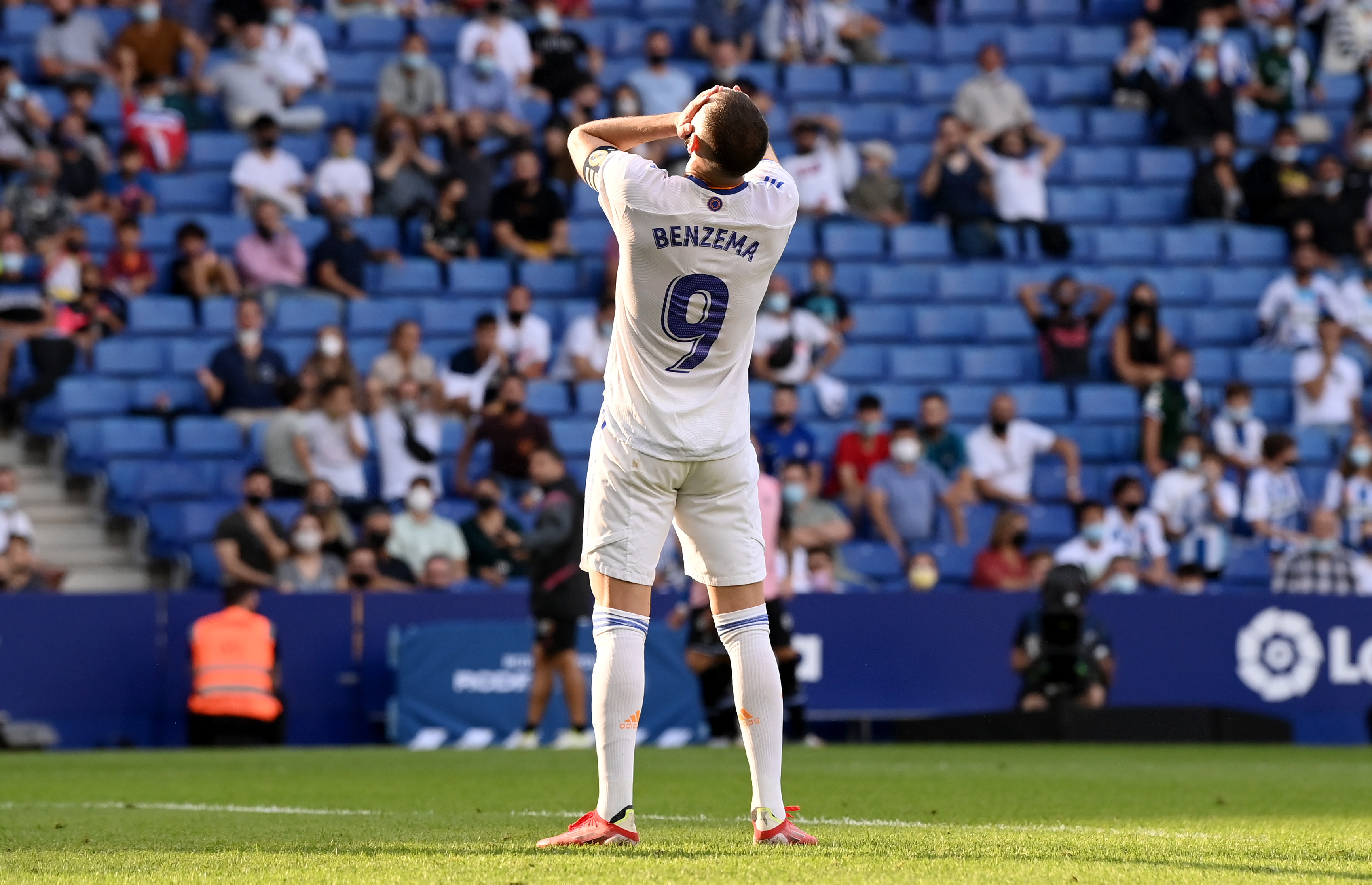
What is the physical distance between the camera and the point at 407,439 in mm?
15742

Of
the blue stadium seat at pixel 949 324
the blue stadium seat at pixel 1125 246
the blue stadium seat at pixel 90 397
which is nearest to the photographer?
the blue stadium seat at pixel 90 397

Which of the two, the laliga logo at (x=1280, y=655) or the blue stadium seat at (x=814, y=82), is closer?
the laliga logo at (x=1280, y=655)

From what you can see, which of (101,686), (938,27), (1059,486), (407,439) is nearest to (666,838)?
(101,686)

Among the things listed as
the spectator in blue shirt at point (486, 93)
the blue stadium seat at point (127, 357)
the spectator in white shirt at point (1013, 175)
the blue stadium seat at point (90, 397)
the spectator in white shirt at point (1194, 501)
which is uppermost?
the spectator in blue shirt at point (486, 93)

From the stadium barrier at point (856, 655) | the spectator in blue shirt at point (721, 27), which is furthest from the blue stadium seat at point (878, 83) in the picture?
the stadium barrier at point (856, 655)

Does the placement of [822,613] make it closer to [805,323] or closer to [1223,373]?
[805,323]

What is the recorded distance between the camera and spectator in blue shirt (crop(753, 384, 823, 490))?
15992 mm

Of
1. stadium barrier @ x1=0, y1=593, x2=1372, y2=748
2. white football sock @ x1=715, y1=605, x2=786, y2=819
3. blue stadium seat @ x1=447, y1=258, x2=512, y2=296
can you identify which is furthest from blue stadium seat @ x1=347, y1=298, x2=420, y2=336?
white football sock @ x1=715, y1=605, x2=786, y2=819

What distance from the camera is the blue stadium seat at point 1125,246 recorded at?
63.4 feet

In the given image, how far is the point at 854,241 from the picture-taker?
18.8m

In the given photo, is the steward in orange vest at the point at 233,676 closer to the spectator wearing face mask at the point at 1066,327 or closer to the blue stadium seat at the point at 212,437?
the blue stadium seat at the point at 212,437

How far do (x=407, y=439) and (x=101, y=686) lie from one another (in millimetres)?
3238

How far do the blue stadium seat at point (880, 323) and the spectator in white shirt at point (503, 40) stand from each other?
2.64 metres

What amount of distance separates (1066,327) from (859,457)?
9.27ft
